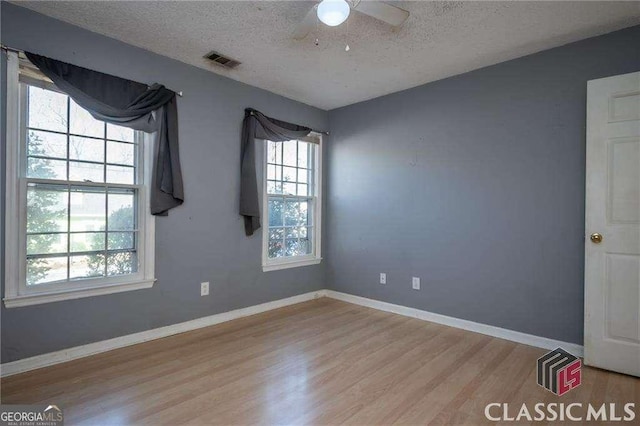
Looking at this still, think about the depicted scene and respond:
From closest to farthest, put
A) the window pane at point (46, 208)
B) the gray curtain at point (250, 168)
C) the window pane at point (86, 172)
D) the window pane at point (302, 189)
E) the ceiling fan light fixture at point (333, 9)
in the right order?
the ceiling fan light fixture at point (333, 9), the window pane at point (46, 208), the window pane at point (86, 172), the gray curtain at point (250, 168), the window pane at point (302, 189)

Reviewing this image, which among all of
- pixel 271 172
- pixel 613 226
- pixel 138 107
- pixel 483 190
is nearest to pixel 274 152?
pixel 271 172

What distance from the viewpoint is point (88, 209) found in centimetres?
259

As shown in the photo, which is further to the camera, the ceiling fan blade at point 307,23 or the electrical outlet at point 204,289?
the electrical outlet at point 204,289

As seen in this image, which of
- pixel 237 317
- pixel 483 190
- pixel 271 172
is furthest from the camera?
pixel 271 172

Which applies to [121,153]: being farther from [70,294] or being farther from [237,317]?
[237,317]

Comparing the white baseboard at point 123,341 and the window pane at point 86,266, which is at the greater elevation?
the window pane at point 86,266

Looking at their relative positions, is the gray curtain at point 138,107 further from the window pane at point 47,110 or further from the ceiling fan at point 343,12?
the ceiling fan at point 343,12

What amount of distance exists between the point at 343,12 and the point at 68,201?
2.40 m

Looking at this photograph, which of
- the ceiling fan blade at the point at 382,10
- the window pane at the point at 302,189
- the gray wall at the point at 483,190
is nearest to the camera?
the ceiling fan blade at the point at 382,10

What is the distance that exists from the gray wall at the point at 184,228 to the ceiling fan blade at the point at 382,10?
1.85m

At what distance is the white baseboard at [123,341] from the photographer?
2250 mm

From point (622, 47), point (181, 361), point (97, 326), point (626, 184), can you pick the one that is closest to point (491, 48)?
point (622, 47)

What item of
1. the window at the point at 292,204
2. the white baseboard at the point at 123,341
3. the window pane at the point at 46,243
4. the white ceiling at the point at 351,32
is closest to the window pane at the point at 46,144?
the window pane at the point at 46,243

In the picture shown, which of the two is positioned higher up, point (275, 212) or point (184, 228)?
point (275, 212)
